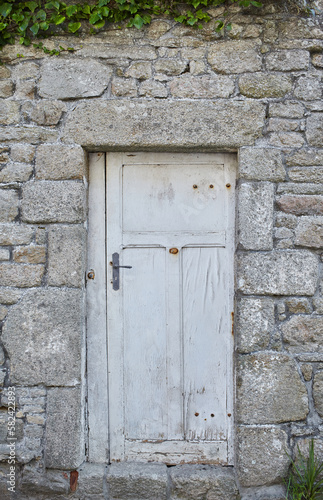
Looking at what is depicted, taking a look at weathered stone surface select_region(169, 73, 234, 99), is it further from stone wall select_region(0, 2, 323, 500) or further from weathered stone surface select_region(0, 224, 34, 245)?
weathered stone surface select_region(0, 224, 34, 245)

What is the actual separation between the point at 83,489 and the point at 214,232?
1751mm

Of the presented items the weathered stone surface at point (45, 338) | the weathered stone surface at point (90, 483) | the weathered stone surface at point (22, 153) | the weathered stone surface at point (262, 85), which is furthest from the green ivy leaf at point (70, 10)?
the weathered stone surface at point (90, 483)

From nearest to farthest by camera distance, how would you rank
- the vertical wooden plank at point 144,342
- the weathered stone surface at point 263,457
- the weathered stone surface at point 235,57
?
1. the weathered stone surface at point 263,457
2. the weathered stone surface at point 235,57
3. the vertical wooden plank at point 144,342

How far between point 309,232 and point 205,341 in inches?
36.7

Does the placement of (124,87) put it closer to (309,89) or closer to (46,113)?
(46,113)

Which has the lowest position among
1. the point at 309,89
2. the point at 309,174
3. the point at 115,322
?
the point at 115,322

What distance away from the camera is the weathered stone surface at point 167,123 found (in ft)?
7.85

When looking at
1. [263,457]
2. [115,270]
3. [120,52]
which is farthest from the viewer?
[115,270]

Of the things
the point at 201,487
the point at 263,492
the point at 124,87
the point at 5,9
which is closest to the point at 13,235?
the point at 124,87

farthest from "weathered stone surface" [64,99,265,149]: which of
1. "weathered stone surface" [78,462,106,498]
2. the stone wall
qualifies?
"weathered stone surface" [78,462,106,498]

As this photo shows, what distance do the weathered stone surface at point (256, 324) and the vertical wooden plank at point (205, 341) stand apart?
18 centimetres

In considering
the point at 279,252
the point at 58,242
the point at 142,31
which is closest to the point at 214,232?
the point at 279,252

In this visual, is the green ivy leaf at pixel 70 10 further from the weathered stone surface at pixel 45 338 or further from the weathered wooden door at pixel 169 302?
the weathered stone surface at pixel 45 338

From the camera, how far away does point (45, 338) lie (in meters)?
2.36
